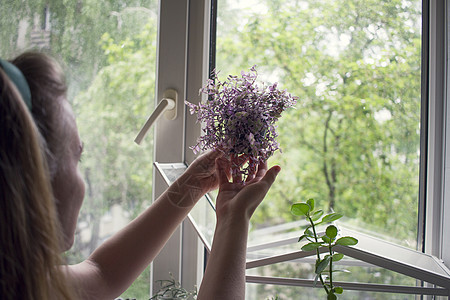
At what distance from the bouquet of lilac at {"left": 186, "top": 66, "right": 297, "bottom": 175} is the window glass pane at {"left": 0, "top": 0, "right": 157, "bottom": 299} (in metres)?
0.42

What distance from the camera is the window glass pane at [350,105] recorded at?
1.01m

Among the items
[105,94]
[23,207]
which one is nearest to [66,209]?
[23,207]

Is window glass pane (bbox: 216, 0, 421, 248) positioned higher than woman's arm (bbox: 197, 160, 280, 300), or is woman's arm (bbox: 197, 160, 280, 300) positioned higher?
window glass pane (bbox: 216, 0, 421, 248)

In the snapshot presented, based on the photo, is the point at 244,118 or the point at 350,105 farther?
the point at 350,105

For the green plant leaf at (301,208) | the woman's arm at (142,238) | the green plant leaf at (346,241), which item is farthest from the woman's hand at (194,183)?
the green plant leaf at (346,241)

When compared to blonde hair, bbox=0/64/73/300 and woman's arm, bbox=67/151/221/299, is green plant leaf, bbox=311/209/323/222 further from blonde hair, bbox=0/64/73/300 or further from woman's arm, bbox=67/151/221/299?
blonde hair, bbox=0/64/73/300

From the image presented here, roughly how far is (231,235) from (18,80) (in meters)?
0.42

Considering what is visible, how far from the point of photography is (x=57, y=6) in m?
1.15

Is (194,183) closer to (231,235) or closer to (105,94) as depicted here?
(231,235)

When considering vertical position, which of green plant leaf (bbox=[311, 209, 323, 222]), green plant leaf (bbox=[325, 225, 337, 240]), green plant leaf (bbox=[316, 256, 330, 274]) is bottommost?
green plant leaf (bbox=[316, 256, 330, 274])

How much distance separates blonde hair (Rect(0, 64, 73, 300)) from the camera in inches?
21.0

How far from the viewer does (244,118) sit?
0.71 meters

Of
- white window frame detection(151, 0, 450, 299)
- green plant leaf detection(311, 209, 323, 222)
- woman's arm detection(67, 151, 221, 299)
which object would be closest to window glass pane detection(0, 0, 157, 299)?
white window frame detection(151, 0, 450, 299)

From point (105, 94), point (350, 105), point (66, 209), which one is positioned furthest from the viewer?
point (105, 94)
